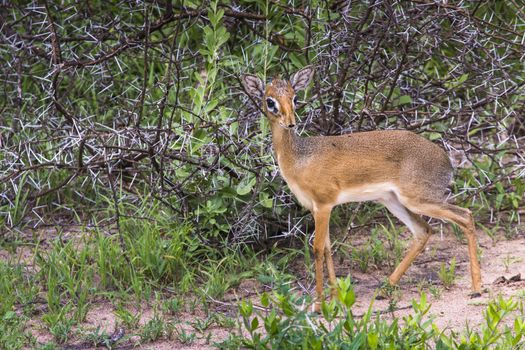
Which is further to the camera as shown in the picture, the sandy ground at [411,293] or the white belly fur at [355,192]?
the white belly fur at [355,192]

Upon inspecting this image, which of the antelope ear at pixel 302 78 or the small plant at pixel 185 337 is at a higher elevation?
the antelope ear at pixel 302 78

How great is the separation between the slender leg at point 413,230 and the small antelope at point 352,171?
239 mm

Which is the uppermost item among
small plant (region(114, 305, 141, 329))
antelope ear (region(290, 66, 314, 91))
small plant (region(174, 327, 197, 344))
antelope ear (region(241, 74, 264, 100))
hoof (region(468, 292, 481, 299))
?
antelope ear (region(290, 66, 314, 91))

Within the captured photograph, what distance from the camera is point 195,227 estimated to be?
5.95m

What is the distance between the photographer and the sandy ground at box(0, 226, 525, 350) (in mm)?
4898

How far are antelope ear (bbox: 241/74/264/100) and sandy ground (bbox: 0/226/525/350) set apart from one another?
3.91ft

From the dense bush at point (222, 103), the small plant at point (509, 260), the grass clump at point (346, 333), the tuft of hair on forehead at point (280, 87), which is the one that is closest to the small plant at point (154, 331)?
the grass clump at point (346, 333)

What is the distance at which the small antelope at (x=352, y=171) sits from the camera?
17.9 feet

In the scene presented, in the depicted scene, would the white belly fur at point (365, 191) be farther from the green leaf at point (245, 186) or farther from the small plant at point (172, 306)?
the small plant at point (172, 306)

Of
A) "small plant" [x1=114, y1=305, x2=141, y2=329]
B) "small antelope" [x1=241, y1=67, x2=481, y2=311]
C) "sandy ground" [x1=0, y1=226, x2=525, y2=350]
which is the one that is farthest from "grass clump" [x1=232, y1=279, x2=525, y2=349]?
"small antelope" [x1=241, y1=67, x2=481, y2=311]

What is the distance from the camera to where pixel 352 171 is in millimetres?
5469

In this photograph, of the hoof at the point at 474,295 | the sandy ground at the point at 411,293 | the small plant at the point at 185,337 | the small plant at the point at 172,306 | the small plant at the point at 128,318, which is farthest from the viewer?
the hoof at the point at 474,295

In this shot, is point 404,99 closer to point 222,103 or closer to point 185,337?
point 222,103

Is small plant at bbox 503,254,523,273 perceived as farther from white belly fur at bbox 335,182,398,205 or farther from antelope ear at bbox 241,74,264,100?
antelope ear at bbox 241,74,264,100
